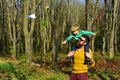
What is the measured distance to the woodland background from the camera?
17422mm

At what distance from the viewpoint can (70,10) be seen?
55312 millimetres

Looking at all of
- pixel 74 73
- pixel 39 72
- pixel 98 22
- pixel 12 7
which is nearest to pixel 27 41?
pixel 39 72

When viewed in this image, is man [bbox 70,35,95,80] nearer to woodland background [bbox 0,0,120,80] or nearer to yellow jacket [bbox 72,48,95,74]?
yellow jacket [bbox 72,48,95,74]

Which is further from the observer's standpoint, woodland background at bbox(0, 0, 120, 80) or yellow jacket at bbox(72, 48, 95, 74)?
woodland background at bbox(0, 0, 120, 80)

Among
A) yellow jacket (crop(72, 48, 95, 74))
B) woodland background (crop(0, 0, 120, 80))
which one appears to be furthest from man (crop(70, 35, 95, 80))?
woodland background (crop(0, 0, 120, 80))

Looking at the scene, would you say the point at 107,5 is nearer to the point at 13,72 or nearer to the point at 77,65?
the point at 13,72

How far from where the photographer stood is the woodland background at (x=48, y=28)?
686 inches

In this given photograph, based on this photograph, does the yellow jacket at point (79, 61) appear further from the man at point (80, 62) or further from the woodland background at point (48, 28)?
the woodland background at point (48, 28)

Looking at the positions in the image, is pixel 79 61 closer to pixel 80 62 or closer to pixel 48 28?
pixel 80 62

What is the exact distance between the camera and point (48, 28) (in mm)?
45438

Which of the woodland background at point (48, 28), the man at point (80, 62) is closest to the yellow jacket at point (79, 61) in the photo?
the man at point (80, 62)

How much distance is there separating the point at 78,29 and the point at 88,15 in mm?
11323

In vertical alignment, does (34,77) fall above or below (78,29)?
below

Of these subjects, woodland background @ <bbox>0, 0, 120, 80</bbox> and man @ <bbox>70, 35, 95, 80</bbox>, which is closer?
man @ <bbox>70, 35, 95, 80</bbox>
